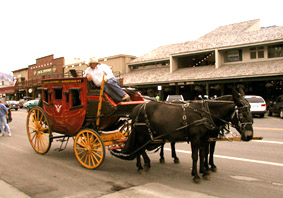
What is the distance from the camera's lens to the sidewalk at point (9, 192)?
185 inches

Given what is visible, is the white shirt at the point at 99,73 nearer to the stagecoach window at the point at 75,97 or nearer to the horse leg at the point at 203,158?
the stagecoach window at the point at 75,97

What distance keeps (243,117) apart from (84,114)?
12.9 feet

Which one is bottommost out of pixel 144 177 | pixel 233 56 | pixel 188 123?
pixel 144 177

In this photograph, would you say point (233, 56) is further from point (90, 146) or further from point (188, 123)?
point (90, 146)

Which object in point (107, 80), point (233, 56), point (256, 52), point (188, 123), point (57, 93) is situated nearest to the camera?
point (188, 123)

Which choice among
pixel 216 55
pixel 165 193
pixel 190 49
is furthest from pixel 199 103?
pixel 190 49

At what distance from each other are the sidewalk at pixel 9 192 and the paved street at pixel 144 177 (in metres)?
0.04

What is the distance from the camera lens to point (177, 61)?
33.0m

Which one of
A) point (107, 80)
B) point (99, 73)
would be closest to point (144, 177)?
point (107, 80)

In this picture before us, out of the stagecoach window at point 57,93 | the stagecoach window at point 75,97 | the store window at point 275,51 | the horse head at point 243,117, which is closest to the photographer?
the horse head at point 243,117

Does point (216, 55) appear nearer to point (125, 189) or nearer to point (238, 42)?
point (238, 42)

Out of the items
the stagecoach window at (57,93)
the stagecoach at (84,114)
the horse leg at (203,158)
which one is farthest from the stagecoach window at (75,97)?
the horse leg at (203,158)

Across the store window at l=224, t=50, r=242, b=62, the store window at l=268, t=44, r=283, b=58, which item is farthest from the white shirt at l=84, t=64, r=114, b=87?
the store window at l=224, t=50, r=242, b=62

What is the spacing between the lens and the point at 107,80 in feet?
22.2
